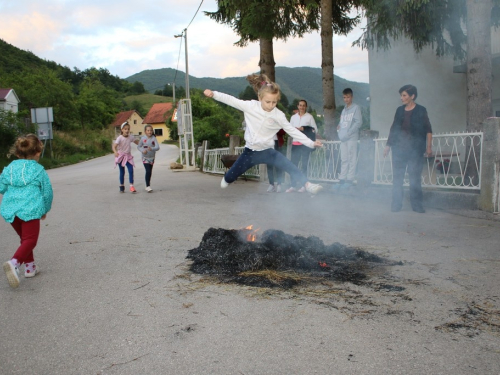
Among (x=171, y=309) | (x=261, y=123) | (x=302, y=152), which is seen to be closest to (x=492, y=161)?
(x=261, y=123)

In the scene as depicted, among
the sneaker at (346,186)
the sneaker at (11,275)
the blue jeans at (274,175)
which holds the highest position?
the blue jeans at (274,175)

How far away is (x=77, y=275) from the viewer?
4.77 metres

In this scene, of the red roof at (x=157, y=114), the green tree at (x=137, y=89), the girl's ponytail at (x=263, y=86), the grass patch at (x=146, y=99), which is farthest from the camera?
the green tree at (x=137, y=89)

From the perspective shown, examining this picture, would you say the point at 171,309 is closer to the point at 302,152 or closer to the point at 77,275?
the point at 77,275

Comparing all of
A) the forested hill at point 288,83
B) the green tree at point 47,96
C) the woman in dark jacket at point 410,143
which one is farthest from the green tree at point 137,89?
the woman in dark jacket at point 410,143

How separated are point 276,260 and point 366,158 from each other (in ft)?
20.7

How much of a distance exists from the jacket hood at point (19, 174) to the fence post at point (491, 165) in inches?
265

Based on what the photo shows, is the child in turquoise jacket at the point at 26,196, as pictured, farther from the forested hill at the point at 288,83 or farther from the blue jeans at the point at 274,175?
the forested hill at the point at 288,83

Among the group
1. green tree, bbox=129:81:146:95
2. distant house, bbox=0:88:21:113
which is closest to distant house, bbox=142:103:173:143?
green tree, bbox=129:81:146:95

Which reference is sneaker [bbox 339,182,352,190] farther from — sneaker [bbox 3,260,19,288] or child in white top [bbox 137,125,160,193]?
sneaker [bbox 3,260,19,288]

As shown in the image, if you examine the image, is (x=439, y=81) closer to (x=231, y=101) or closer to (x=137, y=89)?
(x=231, y=101)

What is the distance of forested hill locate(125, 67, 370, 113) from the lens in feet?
54.2

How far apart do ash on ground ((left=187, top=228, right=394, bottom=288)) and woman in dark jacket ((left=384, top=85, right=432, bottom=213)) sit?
10.9 feet

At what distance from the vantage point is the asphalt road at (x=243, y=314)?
2789 millimetres
